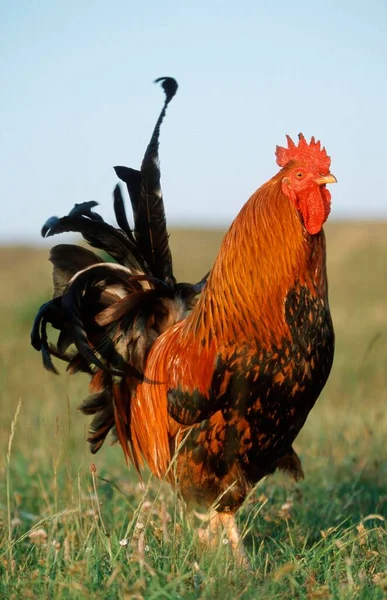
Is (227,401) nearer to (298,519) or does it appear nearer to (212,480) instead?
(212,480)

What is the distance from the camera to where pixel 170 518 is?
3.52 m

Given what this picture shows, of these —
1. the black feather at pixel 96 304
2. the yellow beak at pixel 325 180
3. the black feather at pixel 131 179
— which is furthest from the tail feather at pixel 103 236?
the yellow beak at pixel 325 180

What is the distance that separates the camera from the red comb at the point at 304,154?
350 cm

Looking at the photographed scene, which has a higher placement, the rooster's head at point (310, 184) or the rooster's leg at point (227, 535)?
the rooster's head at point (310, 184)

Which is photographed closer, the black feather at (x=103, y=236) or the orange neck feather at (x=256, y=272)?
the orange neck feather at (x=256, y=272)

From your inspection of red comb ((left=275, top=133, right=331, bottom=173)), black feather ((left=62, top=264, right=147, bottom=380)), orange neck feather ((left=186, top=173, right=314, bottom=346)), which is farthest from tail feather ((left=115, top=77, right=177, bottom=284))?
red comb ((left=275, top=133, right=331, bottom=173))

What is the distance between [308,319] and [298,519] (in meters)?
1.40

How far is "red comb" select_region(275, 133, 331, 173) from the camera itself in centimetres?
350

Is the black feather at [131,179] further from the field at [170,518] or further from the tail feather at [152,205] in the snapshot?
the field at [170,518]

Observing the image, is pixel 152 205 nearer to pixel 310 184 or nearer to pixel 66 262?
pixel 66 262

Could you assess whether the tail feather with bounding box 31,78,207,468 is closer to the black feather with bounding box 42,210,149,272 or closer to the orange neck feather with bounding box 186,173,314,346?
the black feather with bounding box 42,210,149,272

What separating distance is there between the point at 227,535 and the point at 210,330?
1.04m

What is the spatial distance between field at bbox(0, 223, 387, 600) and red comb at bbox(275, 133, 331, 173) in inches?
55.2

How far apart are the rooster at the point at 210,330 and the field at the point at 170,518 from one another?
27 cm
